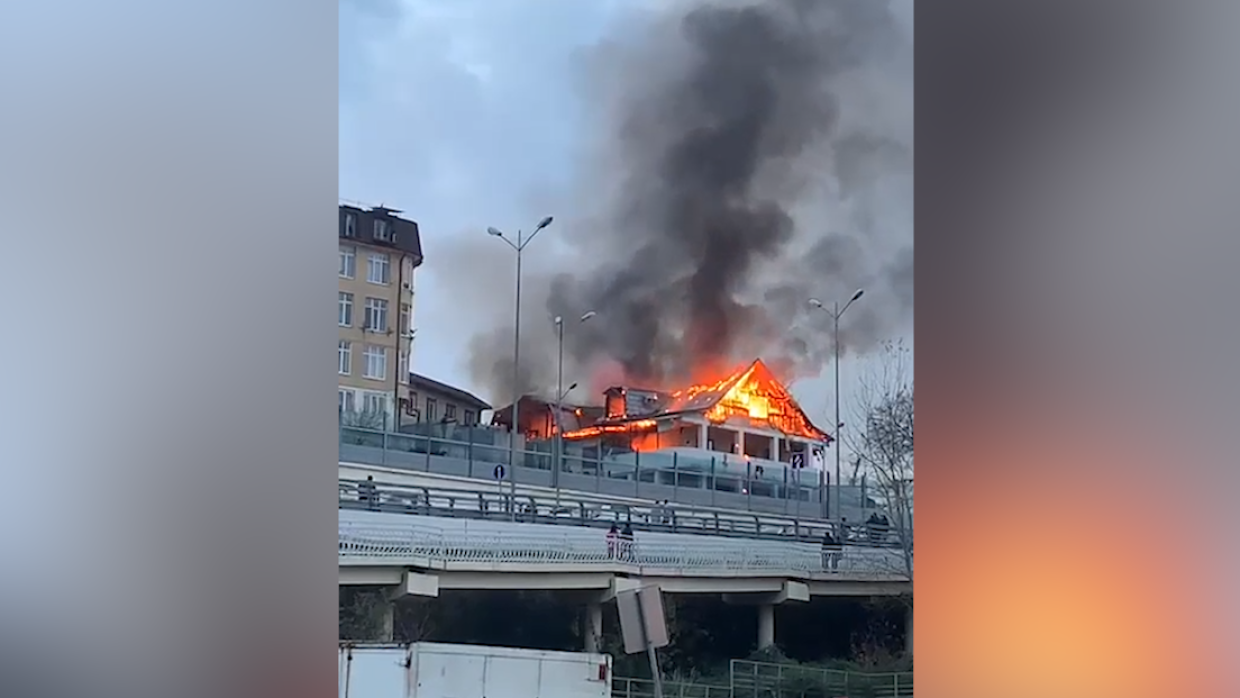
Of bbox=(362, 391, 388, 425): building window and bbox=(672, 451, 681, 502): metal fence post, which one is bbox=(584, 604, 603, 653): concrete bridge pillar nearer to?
bbox=(672, 451, 681, 502): metal fence post

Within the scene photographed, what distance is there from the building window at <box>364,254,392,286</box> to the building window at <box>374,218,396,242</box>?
0.14ft

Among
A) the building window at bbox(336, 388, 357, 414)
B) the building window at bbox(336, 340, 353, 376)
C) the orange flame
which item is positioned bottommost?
the orange flame

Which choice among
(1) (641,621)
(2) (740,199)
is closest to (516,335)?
(2) (740,199)

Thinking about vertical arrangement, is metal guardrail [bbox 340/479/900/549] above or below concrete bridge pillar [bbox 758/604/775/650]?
above

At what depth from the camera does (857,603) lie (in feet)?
8.87

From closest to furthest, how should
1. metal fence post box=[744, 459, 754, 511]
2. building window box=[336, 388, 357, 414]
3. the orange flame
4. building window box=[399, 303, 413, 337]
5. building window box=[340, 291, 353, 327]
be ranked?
building window box=[340, 291, 353, 327] < building window box=[336, 388, 357, 414] < building window box=[399, 303, 413, 337] < the orange flame < metal fence post box=[744, 459, 754, 511]

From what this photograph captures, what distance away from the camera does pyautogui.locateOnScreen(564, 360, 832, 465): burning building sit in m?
2.63

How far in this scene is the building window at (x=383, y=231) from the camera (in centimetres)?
234

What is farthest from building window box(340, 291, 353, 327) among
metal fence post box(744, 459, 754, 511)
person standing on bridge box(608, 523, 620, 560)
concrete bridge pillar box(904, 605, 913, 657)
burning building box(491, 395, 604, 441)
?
concrete bridge pillar box(904, 605, 913, 657)

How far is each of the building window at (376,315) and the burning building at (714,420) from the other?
578mm

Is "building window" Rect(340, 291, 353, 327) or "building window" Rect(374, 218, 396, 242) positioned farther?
"building window" Rect(374, 218, 396, 242)

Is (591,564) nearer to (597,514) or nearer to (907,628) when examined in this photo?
(597,514)
